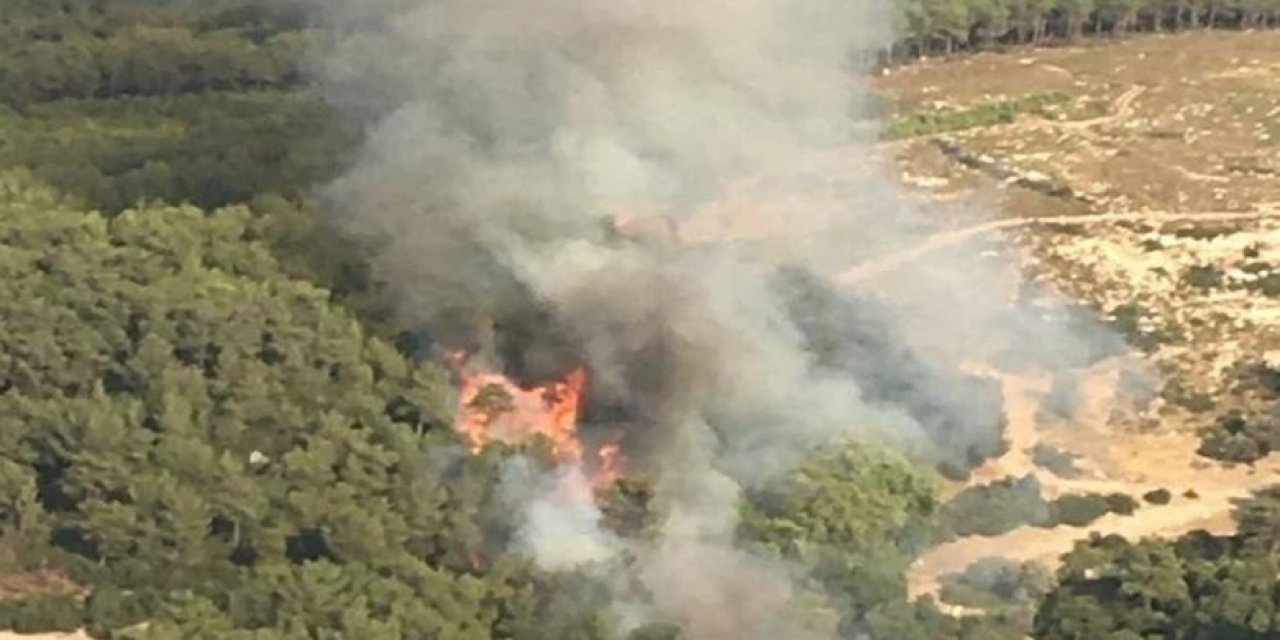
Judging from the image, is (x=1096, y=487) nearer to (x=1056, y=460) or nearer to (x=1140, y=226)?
(x=1056, y=460)

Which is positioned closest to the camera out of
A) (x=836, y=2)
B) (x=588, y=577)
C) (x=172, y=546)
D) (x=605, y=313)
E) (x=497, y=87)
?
(x=588, y=577)

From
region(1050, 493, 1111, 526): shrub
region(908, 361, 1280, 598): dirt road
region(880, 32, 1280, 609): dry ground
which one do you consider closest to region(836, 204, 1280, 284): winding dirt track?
region(880, 32, 1280, 609): dry ground

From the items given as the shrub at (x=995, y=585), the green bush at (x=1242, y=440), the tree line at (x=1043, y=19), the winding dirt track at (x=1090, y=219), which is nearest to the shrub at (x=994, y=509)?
the shrub at (x=995, y=585)

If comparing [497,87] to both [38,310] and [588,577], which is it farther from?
[588,577]

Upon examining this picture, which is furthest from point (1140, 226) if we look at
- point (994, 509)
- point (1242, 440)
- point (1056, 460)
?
point (994, 509)

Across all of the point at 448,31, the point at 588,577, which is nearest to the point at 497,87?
the point at 448,31
